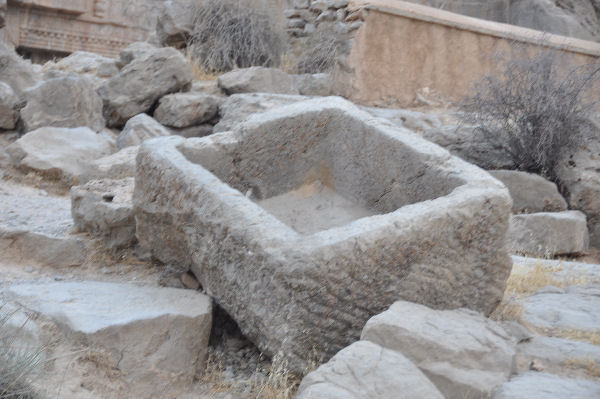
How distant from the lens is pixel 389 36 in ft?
26.9

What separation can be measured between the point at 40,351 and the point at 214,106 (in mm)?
4605

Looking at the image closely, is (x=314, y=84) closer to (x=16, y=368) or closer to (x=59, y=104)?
(x=59, y=104)

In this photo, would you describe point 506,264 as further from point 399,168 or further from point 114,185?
point 114,185

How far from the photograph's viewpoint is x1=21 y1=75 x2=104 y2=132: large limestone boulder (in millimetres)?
5855

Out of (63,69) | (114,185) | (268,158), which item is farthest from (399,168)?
(63,69)

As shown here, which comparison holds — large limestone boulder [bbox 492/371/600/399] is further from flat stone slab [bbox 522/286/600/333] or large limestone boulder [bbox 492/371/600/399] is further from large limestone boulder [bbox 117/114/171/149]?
large limestone boulder [bbox 117/114/171/149]

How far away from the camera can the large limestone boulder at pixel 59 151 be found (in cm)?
496

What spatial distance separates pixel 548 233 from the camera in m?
5.45

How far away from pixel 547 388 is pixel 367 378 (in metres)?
0.63

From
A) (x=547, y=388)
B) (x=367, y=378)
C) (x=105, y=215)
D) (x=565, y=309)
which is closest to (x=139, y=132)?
(x=105, y=215)

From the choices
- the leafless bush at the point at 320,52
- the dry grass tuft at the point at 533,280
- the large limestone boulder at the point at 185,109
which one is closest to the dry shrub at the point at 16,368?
the dry grass tuft at the point at 533,280

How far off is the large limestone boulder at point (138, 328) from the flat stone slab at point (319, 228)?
204mm

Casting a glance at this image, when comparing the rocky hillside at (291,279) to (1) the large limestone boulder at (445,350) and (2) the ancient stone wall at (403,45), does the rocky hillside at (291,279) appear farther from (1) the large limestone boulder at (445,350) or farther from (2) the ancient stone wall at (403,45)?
(2) the ancient stone wall at (403,45)

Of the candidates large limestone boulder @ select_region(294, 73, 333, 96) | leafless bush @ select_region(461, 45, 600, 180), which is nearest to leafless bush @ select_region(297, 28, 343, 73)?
large limestone boulder @ select_region(294, 73, 333, 96)
